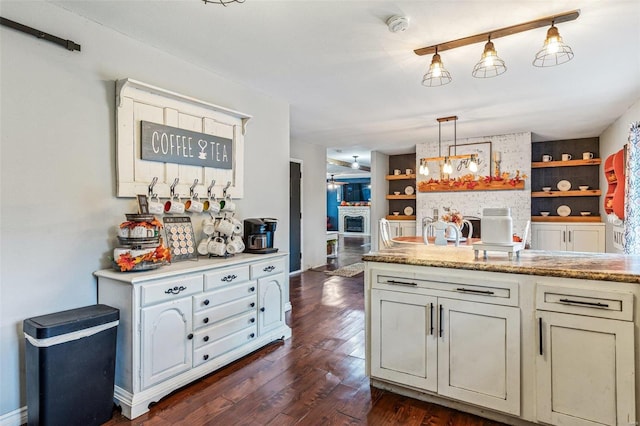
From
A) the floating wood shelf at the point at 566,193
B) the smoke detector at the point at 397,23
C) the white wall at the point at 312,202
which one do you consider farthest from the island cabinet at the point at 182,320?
the floating wood shelf at the point at 566,193

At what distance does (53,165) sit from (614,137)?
666 cm

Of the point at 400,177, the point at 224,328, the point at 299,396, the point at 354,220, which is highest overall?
the point at 400,177

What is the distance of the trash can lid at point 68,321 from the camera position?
1.78m

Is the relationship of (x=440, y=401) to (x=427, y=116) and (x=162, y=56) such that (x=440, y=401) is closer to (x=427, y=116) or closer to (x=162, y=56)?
(x=162, y=56)

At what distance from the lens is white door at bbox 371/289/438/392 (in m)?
2.13

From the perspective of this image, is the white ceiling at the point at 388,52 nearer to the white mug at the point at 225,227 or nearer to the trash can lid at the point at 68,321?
the white mug at the point at 225,227

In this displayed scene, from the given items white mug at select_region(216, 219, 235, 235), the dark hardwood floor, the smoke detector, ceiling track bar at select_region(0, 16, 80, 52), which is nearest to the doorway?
the dark hardwood floor

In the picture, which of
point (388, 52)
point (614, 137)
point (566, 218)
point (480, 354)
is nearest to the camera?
point (480, 354)

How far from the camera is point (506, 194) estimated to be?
611 cm

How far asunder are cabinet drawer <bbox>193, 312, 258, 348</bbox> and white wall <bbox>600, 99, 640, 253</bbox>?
470 centimetres

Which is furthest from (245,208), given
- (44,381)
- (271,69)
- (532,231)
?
(532,231)

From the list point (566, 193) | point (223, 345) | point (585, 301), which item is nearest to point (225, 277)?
point (223, 345)

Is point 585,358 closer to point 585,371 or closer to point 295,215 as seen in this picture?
point 585,371

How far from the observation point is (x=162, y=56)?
107 inches
